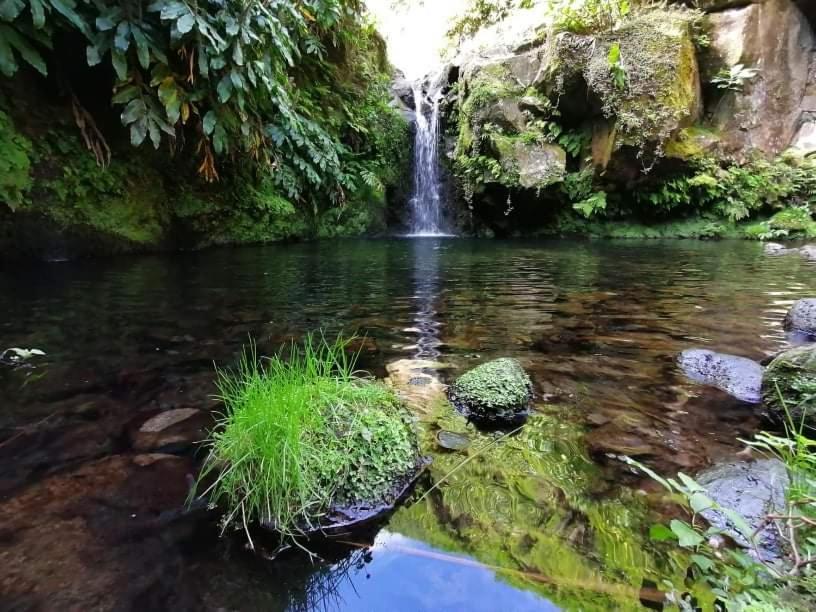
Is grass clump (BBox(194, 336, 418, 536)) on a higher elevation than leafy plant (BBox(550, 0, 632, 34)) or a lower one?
lower

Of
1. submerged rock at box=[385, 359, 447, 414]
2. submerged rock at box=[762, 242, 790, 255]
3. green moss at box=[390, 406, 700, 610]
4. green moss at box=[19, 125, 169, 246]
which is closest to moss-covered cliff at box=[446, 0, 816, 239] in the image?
submerged rock at box=[762, 242, 790, 255]

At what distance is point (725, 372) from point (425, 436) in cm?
191

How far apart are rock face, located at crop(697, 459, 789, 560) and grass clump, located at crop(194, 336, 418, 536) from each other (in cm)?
112

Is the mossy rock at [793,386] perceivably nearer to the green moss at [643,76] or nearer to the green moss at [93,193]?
the green moss at [93,193]

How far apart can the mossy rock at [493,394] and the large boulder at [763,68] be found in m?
12.1

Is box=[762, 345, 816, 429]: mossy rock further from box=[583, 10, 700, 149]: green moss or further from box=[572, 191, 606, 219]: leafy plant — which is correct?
box=[572, 191, 606, 219]: leafy plant

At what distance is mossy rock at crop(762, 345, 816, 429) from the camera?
7.00 ft

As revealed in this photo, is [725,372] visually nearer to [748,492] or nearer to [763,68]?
[748,492]

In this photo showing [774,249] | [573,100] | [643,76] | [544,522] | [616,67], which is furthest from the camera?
[573,100]

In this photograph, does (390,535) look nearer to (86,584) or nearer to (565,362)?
(86,584)

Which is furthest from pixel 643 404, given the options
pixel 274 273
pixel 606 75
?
pixel 606 75

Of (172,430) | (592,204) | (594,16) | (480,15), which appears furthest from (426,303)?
(480,15)

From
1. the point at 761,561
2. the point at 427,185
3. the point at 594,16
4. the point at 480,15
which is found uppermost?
the point at 480,15

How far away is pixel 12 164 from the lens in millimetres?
5539
